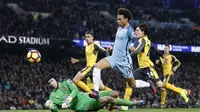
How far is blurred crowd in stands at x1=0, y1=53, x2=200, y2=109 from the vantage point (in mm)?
24922

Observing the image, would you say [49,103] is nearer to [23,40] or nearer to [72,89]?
[72,89]

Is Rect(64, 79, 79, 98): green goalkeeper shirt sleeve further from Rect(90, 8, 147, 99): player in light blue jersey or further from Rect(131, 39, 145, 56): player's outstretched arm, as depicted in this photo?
Rect(131, 39, 145, 56): player's outstretched arm

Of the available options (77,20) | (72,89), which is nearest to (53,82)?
(72,89)

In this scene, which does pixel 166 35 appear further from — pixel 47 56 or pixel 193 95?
pixel 47 56

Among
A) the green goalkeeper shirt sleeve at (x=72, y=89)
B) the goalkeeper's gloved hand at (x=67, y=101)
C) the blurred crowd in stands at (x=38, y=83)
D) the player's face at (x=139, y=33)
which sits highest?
the player's face at (x=139, y=33)

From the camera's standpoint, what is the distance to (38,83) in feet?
90.8

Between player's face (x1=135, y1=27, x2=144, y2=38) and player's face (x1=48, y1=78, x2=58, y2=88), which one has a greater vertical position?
player's face (x1=135, y1=27, x2=144, y2=38)

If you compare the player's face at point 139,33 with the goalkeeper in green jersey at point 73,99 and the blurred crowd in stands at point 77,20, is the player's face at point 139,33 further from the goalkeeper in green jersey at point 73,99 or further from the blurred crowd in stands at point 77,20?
the blurred crowd in stands at point 77,20

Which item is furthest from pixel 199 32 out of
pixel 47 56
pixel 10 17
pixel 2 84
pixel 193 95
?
pixel 2 84

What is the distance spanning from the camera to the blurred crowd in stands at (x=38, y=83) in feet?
81.8

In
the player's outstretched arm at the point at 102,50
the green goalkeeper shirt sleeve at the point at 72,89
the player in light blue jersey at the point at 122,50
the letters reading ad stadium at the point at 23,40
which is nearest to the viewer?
the green goalkeeper shirt sleeve at the point at 72,89

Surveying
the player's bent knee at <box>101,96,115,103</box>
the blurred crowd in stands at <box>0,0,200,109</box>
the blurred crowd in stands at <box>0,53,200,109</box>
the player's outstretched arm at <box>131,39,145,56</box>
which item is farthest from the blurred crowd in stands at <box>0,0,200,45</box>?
the player's bent knee at <box>101,96,115,103</box>

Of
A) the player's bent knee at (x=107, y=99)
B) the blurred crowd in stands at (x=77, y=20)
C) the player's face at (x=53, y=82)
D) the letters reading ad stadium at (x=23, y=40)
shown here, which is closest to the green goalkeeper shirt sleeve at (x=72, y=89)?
the player's face at (x=53, y=82)

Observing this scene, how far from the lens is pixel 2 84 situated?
1015 inches
